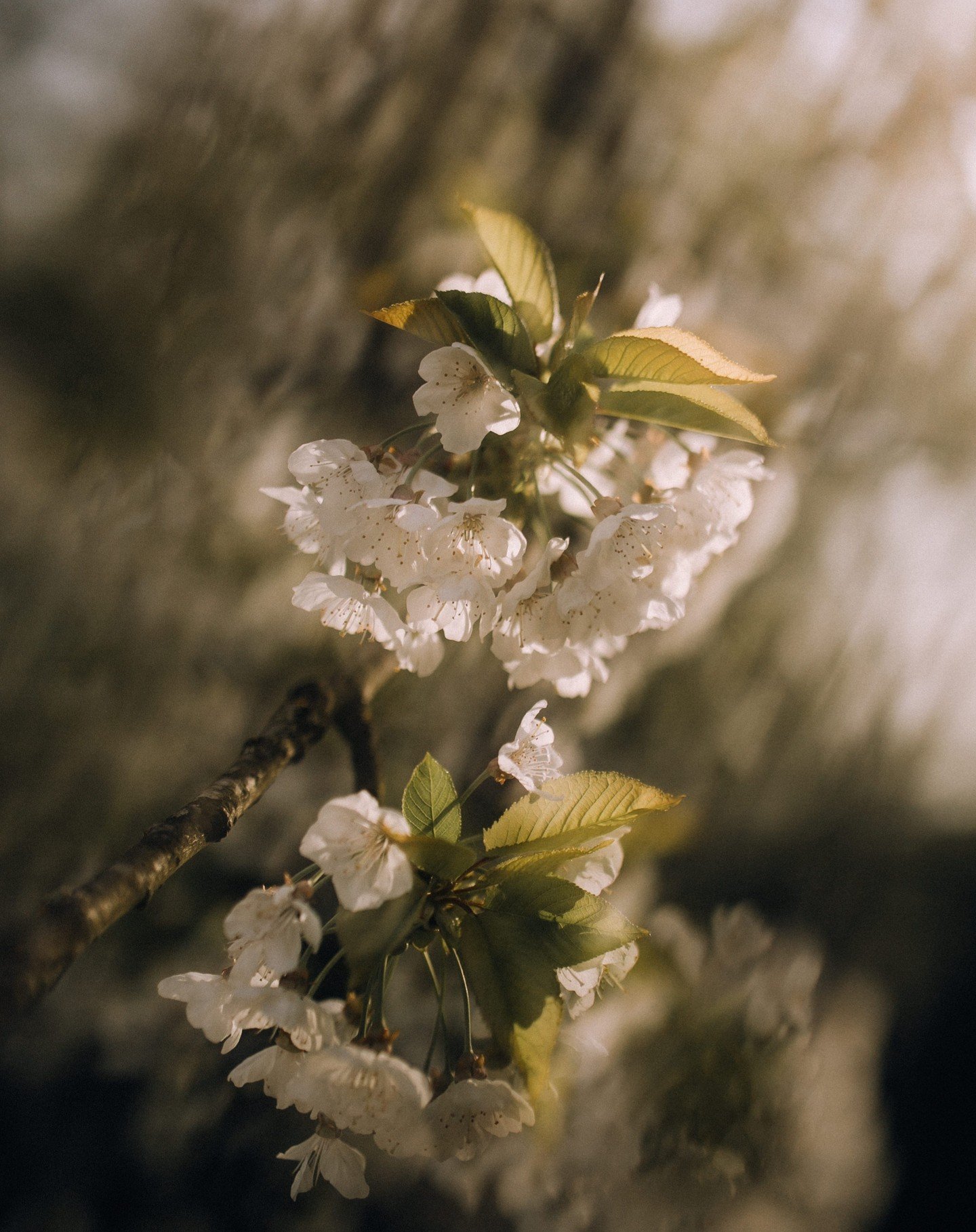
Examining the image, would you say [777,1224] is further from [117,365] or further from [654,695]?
[117,365]

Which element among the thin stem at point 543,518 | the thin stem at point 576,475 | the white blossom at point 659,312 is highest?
the white blossom at point 659,312

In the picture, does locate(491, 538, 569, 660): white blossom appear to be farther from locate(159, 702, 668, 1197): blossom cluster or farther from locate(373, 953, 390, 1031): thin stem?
locate(373, 953, 390, 1031): thin stem

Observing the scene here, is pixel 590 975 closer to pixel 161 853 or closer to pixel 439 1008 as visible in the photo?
pixel 439 1008

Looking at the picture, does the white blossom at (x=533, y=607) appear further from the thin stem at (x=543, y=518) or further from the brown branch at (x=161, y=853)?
the brown branch at (x=161, y=853)

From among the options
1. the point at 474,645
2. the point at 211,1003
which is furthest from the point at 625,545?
the point at 474,645

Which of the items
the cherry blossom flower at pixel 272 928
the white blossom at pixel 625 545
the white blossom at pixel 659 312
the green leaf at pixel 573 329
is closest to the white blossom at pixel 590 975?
the cherry blossom flower at pixel 272 928

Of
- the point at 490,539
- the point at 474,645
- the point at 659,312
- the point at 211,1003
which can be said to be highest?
the point at 659,312
